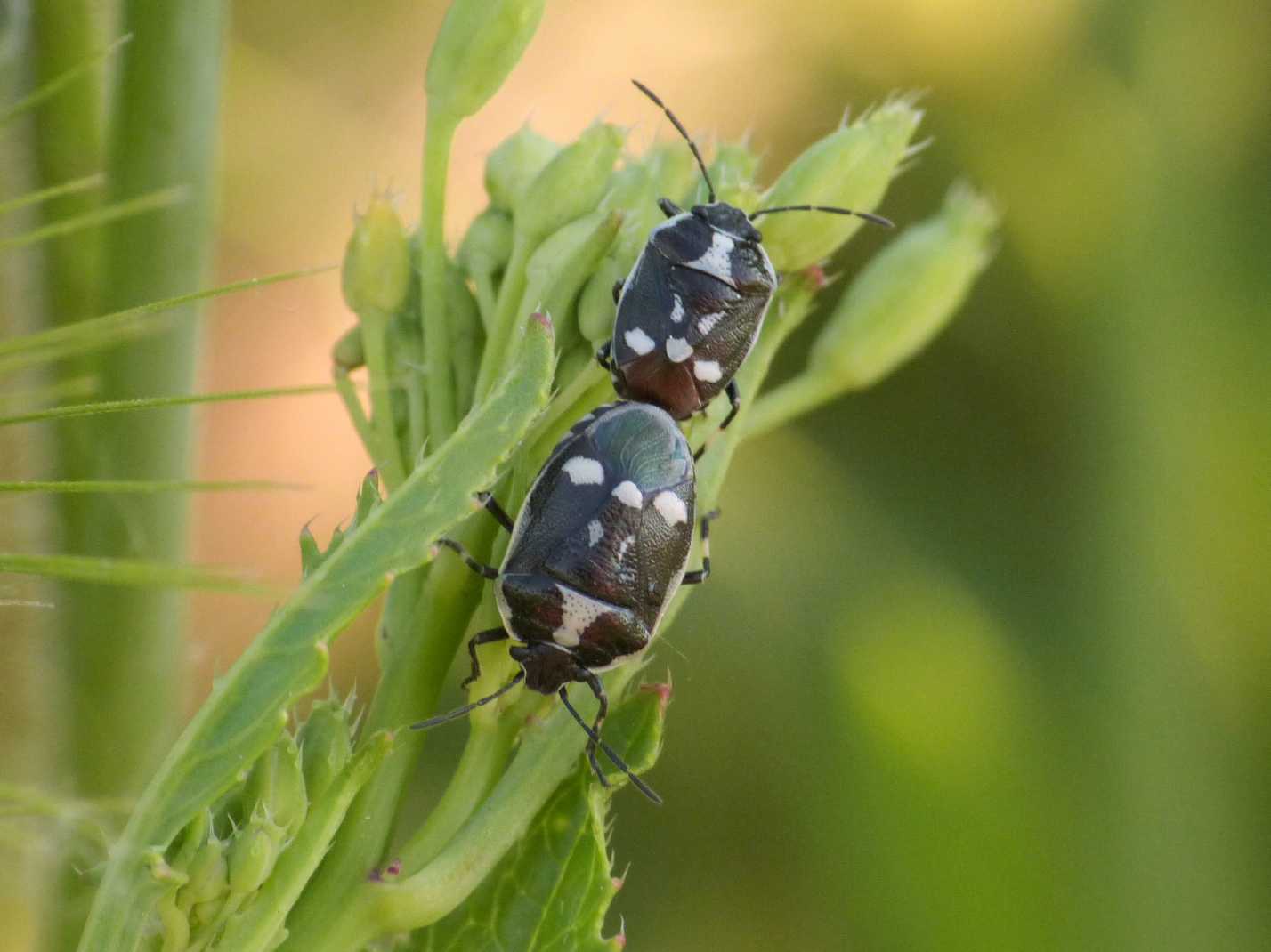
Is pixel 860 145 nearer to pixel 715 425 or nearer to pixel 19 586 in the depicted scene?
pixel 715 425

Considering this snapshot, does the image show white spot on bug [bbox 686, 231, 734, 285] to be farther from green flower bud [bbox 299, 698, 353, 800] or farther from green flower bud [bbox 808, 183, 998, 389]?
green flower bud [bbox 299, 698, 353, 800]

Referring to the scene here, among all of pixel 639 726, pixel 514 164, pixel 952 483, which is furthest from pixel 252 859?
pixel 952 483

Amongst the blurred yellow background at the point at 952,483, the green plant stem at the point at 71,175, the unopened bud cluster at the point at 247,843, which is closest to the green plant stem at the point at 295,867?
the unopened bud cluster at the point at 247,843

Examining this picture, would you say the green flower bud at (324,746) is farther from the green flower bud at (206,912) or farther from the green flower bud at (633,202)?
the green flower bud at (633,202)

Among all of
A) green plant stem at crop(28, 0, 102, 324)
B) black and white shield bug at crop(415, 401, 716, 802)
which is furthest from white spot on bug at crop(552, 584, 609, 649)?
green plant stem at crop(28, 0, 102, 324)

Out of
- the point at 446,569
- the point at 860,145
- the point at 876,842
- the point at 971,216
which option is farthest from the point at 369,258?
the point at 876,842

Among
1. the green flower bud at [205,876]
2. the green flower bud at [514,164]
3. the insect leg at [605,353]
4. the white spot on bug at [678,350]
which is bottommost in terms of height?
the green flower bud at [205,876]

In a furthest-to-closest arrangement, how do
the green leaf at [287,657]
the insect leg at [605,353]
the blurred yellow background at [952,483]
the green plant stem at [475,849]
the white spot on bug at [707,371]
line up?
the blurred yellow background at [952,483] < the white spot on bug at [707,371] < the insect leg at [605,353] < the green plant stem at [475,849] < the green leaf at [287,657]
